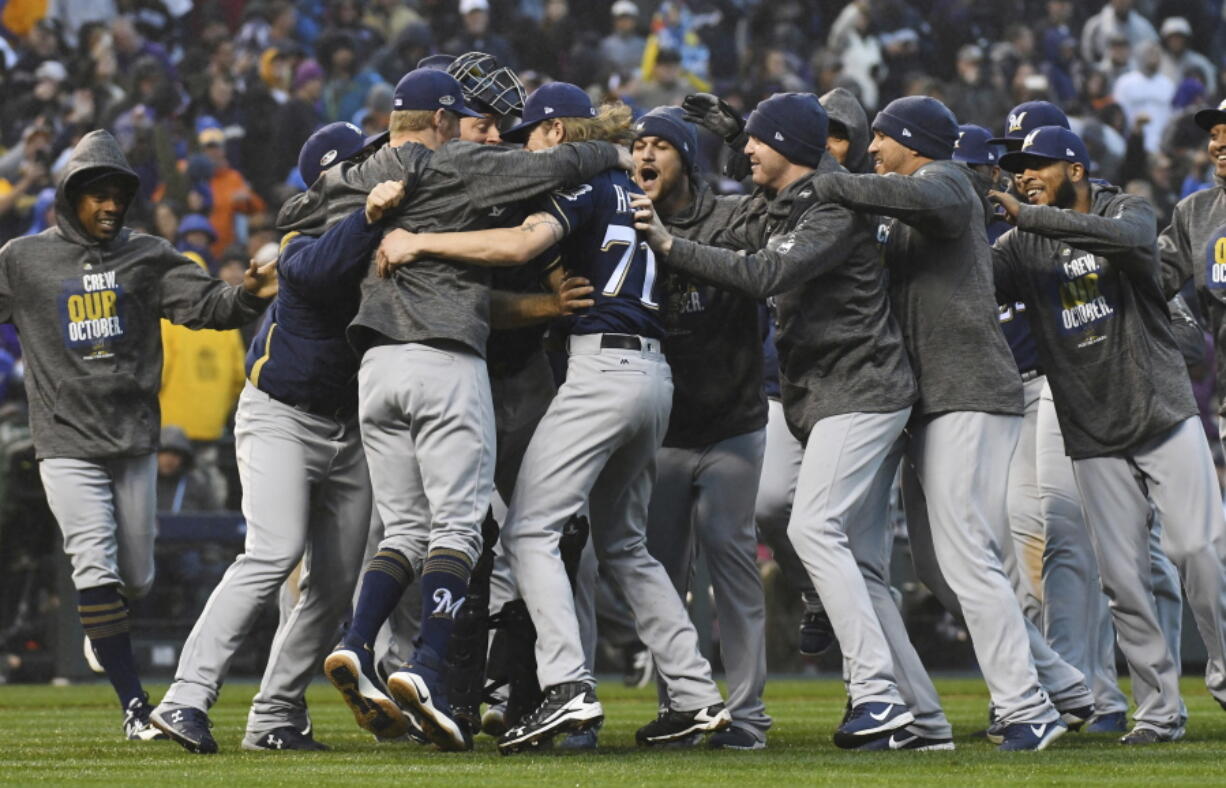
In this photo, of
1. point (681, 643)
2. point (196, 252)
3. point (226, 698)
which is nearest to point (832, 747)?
point (681, 643)

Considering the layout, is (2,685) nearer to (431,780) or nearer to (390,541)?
(390,541)

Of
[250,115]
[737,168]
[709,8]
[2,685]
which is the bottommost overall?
[2,685]

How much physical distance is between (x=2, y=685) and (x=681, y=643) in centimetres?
630

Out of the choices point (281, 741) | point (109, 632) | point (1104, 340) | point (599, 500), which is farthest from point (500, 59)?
point (281, 741)

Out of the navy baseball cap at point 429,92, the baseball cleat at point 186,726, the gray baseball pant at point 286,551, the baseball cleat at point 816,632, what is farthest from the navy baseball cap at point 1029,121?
the baseball cleat at point 186,726

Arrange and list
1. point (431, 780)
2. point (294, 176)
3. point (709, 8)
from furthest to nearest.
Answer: point (709, 8), point (294, 176), point (431, 780)

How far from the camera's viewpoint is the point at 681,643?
6691 millimetres

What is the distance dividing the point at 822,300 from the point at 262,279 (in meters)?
2.18

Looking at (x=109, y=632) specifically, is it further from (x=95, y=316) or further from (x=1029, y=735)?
(x=1029, y=735)

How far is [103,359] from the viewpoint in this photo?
771 cm

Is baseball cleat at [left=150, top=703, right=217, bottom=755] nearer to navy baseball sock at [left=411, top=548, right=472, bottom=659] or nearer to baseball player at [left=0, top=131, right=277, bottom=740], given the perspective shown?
baseball player at [left=0, top=131, right=277, bottom=740]

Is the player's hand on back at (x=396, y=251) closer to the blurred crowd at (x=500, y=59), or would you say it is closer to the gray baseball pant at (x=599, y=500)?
the gray baseball pant at (x=599, y=500)

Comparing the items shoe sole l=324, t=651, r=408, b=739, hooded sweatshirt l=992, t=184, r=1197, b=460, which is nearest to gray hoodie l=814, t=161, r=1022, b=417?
hooded sweatshirt l=992, t=184, r=1197, b=460

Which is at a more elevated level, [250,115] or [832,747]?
[250,115]
